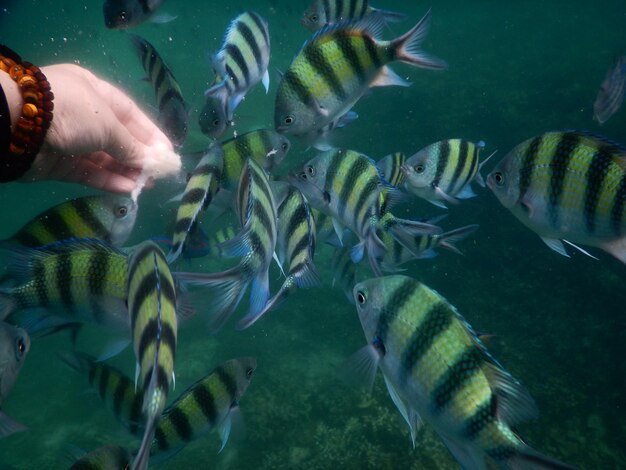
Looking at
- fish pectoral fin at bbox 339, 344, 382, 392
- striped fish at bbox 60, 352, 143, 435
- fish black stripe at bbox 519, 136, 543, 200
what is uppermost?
fish black stripe at bbox 519, 136, 543, 200

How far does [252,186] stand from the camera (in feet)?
5.30

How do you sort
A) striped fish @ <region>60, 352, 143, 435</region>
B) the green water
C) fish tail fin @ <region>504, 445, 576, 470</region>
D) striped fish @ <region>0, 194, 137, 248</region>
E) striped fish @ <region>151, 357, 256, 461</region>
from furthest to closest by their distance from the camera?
1. the green water
2. striped fish @ <region>60, 352, 143, 435</region>
3. striped fish @ <region>151, 357, 256, 461</region>
4. striped fish @ <region>0, 194, 137, 248</region>
5. fish tail fin @ <region>504, 445, 576, 470</region>

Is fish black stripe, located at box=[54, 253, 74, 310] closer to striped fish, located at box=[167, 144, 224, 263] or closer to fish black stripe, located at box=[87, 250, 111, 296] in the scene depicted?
fish black stripe, located at box=[87, 250, 111, 296]

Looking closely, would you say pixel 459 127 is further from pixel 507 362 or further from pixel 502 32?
pixel 502 32

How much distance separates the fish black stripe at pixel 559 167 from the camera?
7.86ft

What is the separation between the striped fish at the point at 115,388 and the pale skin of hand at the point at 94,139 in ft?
5.02

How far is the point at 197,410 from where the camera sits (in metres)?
2.81

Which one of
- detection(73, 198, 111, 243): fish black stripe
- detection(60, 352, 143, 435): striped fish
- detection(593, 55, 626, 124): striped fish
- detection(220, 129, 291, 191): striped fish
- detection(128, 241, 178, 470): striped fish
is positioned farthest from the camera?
detection(593, 55, 626, 124): striped fish

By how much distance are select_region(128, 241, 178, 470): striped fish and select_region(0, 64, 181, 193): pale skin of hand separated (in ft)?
5.65

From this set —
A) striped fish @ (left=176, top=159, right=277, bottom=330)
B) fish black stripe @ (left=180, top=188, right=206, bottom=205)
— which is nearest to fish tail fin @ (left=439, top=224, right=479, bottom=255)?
striped fish @ (left=176, top=159, right=277, bottom=330)

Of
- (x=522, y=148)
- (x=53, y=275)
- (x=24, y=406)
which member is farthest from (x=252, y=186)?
(x=24, y=406)

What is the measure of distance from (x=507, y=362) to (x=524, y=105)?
853 cm

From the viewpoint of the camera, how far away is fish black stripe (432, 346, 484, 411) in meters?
1.71

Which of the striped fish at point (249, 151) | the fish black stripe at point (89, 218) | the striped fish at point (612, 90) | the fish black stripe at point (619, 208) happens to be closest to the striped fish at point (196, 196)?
the striped fish at point (249, 151)
